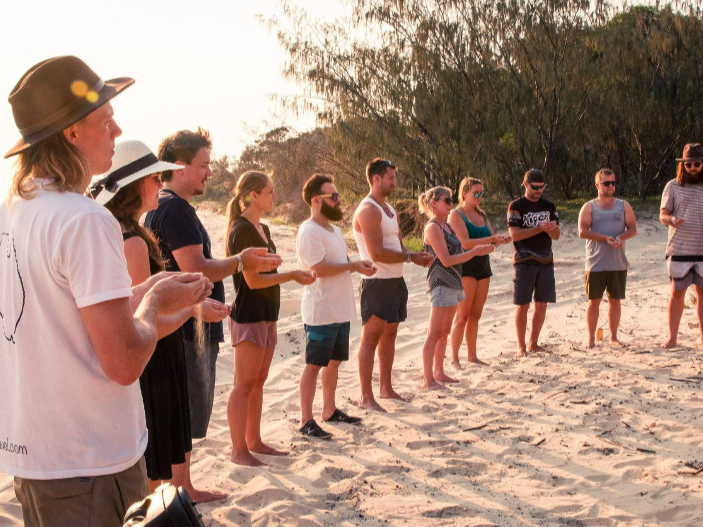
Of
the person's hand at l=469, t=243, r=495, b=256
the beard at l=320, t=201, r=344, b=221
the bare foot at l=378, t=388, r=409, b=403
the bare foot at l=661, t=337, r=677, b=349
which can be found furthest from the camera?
the bare foot at l=661, t=337, r=677, b=349

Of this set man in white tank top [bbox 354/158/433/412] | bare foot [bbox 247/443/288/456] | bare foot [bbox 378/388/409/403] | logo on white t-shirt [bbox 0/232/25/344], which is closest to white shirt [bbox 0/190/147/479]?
logo on white t-shirt [bbox 0/232/25/344]

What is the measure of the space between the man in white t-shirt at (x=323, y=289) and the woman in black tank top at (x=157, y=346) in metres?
2.10

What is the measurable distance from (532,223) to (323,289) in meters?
2.75

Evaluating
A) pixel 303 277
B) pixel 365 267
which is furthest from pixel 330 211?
pixel 303 277

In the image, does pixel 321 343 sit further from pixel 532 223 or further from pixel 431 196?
pixel 532 223

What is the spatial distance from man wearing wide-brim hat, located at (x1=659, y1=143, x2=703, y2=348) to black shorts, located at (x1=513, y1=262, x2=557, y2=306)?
1109 millimetres

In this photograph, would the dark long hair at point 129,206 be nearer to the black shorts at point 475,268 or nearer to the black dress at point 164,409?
the black dress at point 164,409

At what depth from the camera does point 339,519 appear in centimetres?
358

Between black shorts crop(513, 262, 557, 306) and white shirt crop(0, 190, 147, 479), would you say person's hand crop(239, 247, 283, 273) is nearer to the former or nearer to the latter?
white shirt crop(0, 190, 147, 479)

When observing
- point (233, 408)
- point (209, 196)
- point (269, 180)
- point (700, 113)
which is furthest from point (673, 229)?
point (209, 196)

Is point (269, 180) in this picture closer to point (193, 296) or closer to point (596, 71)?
point (193, 296)

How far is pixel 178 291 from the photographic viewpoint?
2010mm

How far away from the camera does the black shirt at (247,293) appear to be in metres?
4.26

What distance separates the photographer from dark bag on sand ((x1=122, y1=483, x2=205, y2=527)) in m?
1.25
